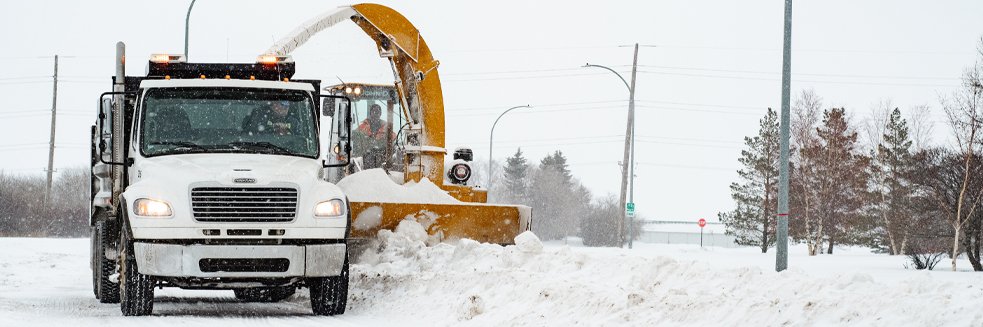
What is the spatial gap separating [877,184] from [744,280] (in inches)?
1906

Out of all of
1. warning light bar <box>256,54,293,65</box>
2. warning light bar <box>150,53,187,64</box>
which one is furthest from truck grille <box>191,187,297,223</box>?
warning light bar <box>150,53,187,64</box>

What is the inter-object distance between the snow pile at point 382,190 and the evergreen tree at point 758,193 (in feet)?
146

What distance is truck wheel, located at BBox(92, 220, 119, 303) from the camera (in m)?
13.4

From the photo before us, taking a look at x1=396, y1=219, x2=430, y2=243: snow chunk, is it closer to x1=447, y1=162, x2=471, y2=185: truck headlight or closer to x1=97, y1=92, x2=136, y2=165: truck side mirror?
x1=447, y1=162, x2=471, y2=185: truck headlight

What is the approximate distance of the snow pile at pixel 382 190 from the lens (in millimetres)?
15031

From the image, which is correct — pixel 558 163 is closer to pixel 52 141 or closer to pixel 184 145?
pixel 52 141

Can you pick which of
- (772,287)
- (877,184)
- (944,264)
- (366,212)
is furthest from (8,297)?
(877,184)

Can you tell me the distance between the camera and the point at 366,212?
1477 centimetres

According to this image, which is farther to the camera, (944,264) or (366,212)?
(944,264)

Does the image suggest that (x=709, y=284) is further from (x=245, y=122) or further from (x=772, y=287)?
(x=245, y=122)

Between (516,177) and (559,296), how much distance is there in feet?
346

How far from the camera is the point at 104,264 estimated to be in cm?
1355

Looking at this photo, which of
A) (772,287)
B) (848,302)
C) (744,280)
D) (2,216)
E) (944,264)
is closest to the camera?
(848,302)

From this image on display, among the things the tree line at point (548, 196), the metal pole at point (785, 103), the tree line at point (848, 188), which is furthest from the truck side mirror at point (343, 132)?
the tree line at point (548, 196)
